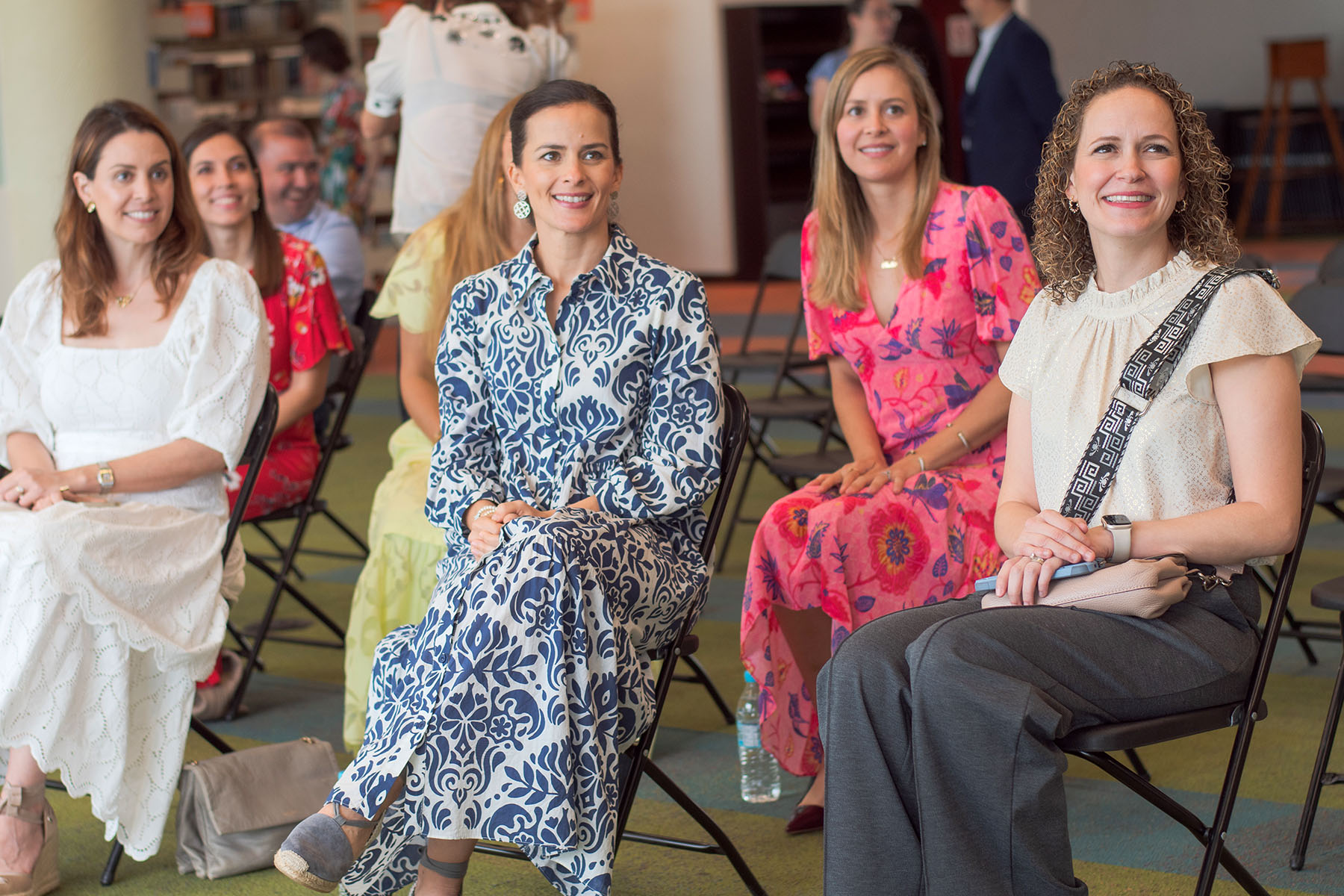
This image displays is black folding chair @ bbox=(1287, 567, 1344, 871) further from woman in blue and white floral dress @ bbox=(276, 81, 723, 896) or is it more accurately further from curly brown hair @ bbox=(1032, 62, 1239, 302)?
woman in blue and white floral dress @ bbox=(276, 81, 723, 896)

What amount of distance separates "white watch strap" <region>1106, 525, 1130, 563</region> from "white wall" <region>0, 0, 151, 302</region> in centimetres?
514

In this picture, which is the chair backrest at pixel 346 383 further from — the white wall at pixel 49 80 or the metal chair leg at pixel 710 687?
the white wall at pixel 49 80

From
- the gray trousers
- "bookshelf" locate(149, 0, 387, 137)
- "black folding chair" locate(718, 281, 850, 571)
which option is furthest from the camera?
"bookshelf" locate(149, 0, 387, 137)

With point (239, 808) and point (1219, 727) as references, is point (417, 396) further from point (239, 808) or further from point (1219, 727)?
point (1219, 727)

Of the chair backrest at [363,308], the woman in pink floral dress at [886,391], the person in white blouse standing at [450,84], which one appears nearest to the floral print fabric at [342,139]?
the person in white blouse standing at [450,84]

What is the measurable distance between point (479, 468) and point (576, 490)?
202mm

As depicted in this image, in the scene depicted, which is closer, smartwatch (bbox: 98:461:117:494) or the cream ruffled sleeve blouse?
the cream ruffled sleeve blouse

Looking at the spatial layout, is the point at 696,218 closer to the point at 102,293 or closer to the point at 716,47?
the point at 716,47

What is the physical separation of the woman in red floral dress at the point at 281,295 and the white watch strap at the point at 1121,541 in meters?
2.33

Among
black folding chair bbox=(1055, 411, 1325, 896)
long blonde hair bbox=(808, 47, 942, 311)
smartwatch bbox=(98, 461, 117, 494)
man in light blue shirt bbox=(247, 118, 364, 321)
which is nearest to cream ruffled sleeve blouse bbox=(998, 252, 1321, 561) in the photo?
black folding chair bbox=(1055, 411, 1325, 896)

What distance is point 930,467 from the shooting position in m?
2.84

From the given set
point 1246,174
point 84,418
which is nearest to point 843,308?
point 84,418

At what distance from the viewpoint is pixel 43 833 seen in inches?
103

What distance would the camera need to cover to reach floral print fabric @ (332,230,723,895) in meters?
2.14
